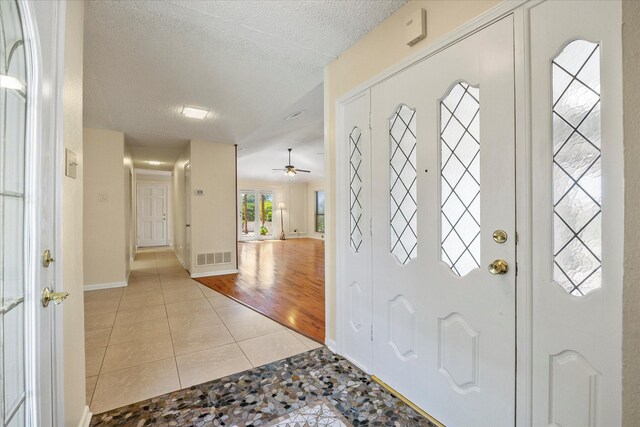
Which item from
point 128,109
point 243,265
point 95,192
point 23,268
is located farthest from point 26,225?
point 243,265

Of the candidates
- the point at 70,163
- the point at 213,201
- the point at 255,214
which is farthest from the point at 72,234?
the point at 255,214

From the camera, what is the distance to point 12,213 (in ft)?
2.46

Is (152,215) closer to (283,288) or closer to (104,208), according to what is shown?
(104,208)

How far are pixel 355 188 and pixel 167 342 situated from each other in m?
2.09

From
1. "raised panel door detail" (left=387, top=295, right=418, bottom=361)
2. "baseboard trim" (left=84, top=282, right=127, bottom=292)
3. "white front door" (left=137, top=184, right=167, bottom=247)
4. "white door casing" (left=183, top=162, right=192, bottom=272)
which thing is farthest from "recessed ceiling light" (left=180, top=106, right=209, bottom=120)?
"white front door" (left=137, top=184, right=167, bottom=247)

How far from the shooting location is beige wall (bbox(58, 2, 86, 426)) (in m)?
1.18

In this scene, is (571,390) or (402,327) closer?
(571,390)

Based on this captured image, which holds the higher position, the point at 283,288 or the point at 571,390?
the point at 571,390

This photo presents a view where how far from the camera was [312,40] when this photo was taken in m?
2.01

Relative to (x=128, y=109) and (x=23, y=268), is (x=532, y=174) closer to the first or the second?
(x=23, y=268)

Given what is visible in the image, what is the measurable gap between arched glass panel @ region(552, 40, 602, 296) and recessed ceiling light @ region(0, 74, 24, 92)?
170 centimetres

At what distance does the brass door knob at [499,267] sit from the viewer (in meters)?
1.17

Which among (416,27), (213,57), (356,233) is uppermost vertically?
(213,57)

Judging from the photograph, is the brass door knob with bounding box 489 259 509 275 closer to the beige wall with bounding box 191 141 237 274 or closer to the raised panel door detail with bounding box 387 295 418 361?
the raised panel door detail with bounding box 387 295 418 361
